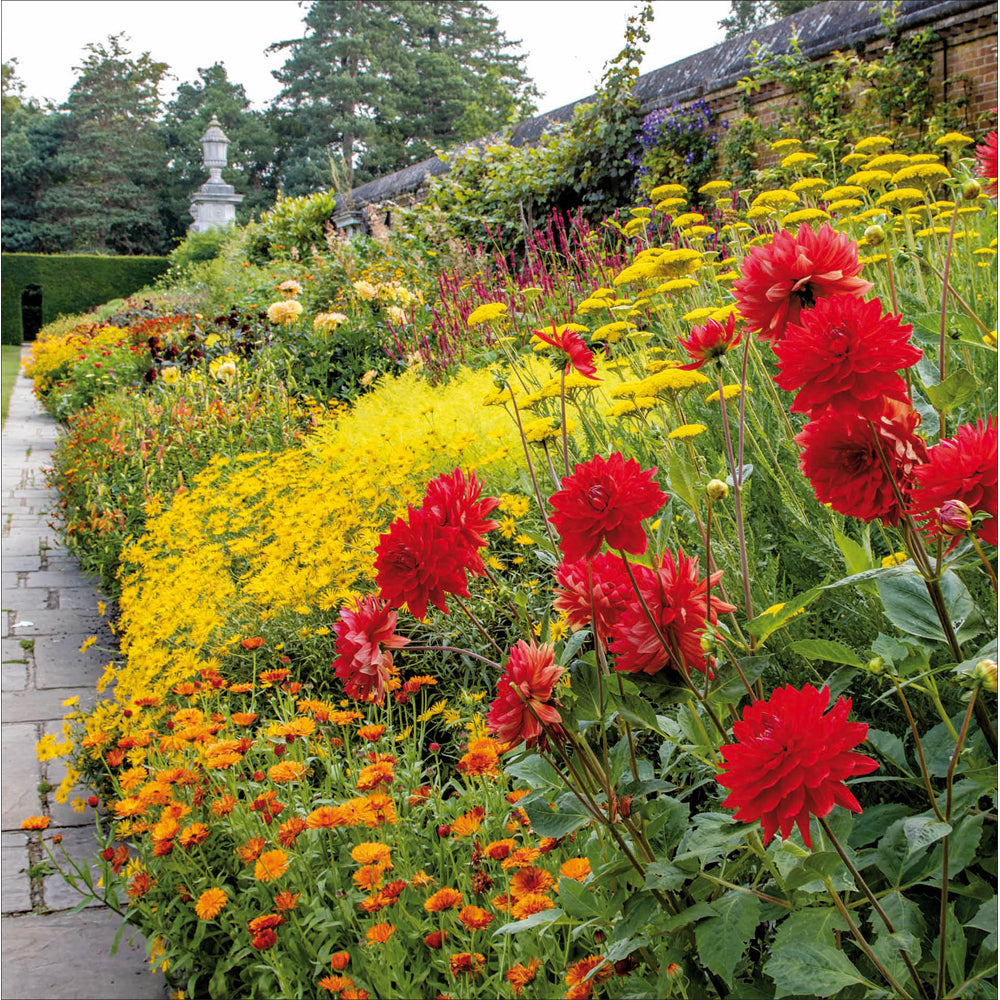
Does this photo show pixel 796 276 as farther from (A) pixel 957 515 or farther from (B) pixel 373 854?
(B) pixel 373 854

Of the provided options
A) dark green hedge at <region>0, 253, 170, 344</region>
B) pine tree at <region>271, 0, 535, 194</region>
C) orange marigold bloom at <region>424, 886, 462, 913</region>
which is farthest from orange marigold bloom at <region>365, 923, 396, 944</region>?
pine tree at <region>271, 0, 535, 194</region>

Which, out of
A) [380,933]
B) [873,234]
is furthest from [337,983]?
[873,234]

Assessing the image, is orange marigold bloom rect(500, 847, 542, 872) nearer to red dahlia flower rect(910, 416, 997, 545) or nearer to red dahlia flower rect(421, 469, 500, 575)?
red dahlia flower rect(421, 469, 500, 575)

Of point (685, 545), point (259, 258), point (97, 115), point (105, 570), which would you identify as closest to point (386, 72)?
point (97, 115)

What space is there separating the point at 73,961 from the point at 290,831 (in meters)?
0.78

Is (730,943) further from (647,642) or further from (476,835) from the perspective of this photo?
(476,835)

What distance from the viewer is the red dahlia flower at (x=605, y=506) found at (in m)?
0.86

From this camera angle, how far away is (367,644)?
1023 millimetres

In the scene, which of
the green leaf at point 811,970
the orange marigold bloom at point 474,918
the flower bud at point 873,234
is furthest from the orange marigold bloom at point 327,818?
the flower bud at point 873,234

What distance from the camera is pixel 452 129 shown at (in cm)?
3083

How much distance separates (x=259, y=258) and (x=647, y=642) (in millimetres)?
15276

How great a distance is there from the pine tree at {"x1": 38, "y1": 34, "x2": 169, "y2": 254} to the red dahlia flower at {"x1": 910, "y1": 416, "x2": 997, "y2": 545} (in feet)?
122

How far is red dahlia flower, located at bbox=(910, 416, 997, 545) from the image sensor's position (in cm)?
79

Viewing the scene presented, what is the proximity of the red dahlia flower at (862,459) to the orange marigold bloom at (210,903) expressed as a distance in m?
1.39
